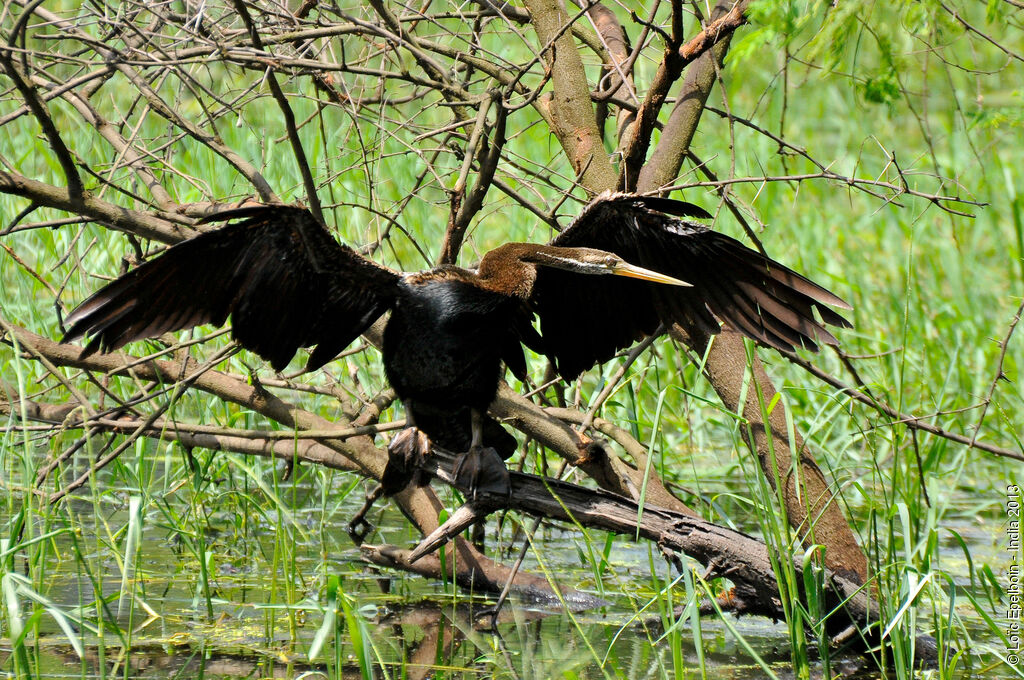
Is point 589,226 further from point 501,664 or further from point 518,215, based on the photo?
point 518,215

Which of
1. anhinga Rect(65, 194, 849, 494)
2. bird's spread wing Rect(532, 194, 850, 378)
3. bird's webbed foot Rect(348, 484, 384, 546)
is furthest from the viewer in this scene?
bird's webbed foot Rect(348, 484, 384, 546)

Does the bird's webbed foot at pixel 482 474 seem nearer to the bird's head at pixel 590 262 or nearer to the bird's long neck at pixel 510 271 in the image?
the bird's long neck at pixel 510 271

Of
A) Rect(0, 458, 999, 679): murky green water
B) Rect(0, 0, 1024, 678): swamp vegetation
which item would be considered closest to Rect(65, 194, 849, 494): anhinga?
Rect(0, 0, 1024, 678): swamp vegetation

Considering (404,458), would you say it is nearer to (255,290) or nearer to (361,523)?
(255,290)

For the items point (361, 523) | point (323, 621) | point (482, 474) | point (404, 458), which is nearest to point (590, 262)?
point (482, 474)

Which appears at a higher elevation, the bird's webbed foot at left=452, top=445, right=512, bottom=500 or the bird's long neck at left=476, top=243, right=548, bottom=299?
the bird's long neck at left=476, top=243, right=548, bottom=299

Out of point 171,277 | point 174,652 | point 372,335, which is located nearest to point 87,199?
point 171,277

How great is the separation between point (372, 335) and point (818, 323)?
1585 mm

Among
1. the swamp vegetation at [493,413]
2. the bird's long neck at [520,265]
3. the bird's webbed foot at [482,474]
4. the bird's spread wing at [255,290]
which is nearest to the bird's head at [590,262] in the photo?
the bird's long neck at [520,265]

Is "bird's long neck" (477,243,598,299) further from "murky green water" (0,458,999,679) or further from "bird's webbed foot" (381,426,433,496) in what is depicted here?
"murky green water" (0,458,999,679)

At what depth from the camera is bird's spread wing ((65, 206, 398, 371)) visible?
10.6ft

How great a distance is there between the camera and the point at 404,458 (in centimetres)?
347

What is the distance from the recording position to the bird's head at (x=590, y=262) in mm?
3344

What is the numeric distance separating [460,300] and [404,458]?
54cm
